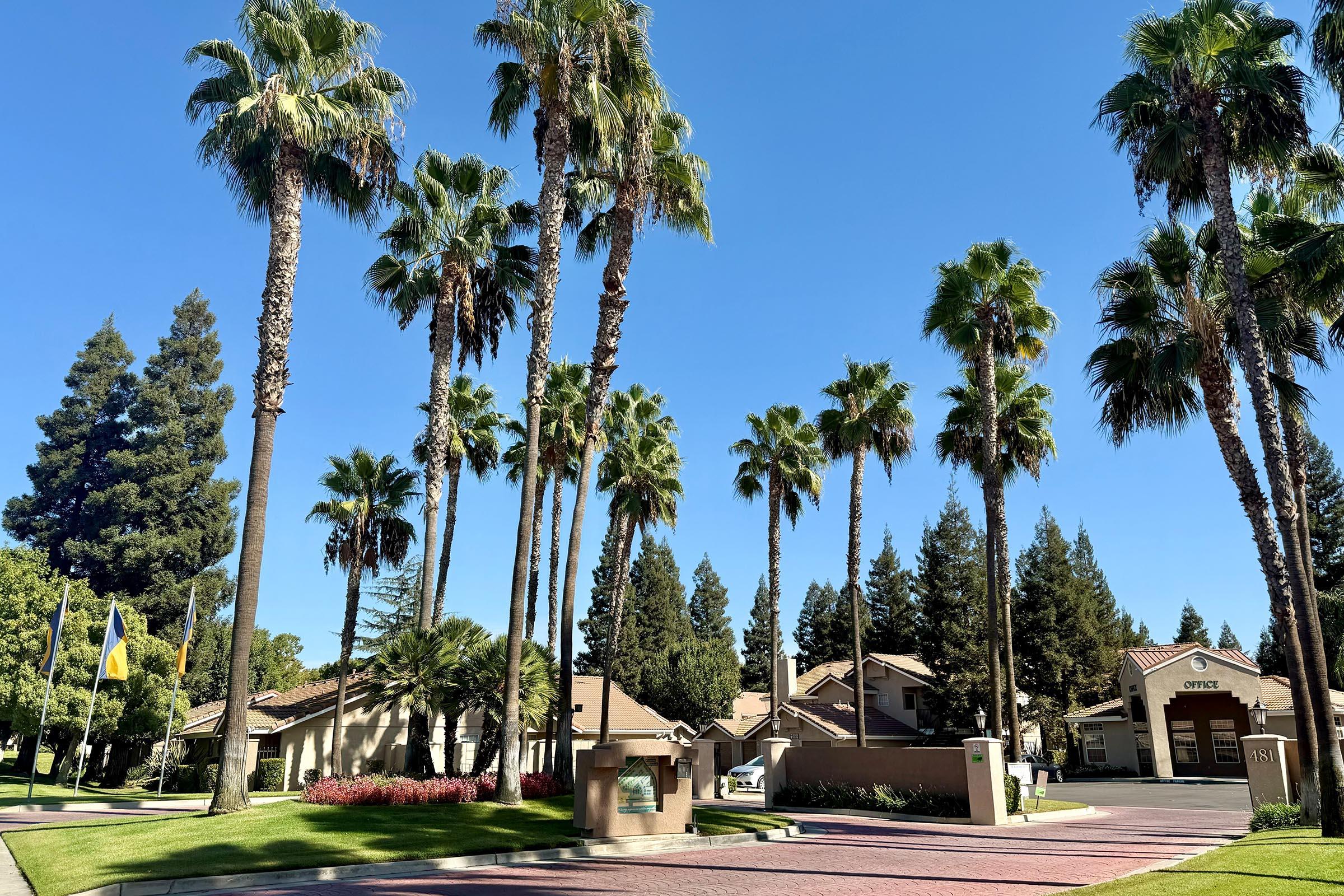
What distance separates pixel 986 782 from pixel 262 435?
1827 cm

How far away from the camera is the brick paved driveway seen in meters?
11.5

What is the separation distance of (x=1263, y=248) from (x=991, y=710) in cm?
1390

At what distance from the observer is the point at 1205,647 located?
47625 millimetres

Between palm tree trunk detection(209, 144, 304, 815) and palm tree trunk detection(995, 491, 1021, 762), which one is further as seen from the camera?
palm tree trunk detection(995, 491, 1021, 762)

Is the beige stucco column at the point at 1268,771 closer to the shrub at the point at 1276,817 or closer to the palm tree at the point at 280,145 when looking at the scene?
the shrub at the point at 1276,817

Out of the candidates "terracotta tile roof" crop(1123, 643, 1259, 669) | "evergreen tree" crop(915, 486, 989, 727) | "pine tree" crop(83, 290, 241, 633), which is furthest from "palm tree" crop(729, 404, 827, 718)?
"pine tree" crop(83, 290, 241, 633)

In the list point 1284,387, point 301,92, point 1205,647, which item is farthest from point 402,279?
point 1205,647

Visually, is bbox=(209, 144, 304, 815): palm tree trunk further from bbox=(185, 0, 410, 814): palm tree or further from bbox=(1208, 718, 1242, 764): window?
bbox=(1208, 718, 1242, 764): window

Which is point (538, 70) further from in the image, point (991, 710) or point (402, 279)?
point (991, 710)

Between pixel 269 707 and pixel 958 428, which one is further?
pixel 269 707

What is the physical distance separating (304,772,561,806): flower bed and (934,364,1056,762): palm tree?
55.3ft

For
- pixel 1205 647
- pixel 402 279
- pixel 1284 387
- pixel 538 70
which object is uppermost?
pixel 538 70

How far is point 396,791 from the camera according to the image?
19250 mm

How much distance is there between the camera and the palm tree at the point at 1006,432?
96.3ft
